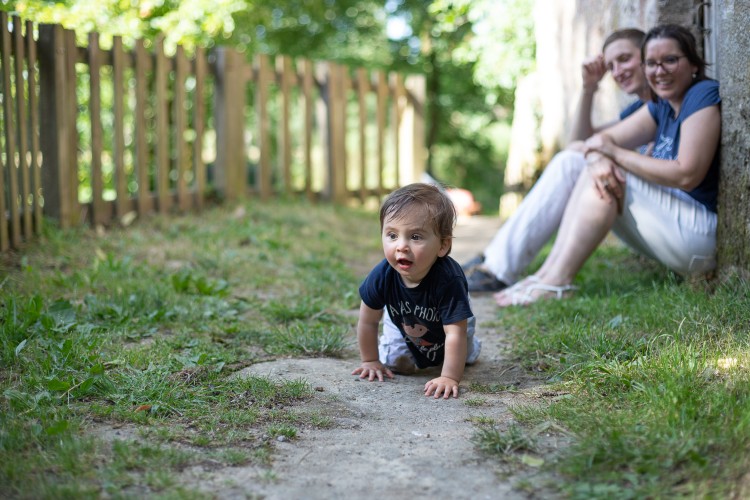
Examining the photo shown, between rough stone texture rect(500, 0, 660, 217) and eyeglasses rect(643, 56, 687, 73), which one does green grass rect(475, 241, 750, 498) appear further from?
rough stone texture rect(500, 0, 660, 217)

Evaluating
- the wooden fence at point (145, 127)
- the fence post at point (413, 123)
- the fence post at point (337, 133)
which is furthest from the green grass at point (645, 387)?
the fence post at point (413, 123)

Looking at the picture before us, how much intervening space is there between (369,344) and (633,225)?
6.06ft

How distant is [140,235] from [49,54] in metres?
1.51

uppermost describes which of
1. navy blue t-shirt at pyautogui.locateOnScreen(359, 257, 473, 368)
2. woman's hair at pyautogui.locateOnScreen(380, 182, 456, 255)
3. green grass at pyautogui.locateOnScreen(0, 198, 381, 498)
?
woman's hair at pyautogui.locateOnScreen(380, 182, 456, 255)

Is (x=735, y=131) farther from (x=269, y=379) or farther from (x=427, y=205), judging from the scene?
(x=269, y=379)

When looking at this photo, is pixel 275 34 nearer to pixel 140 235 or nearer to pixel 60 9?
pixel 60 9

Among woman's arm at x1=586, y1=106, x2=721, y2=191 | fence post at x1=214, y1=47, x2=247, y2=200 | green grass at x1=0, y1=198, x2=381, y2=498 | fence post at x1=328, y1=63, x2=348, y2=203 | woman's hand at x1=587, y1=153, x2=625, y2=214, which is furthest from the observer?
fence post at x1=328, y1=63, x2=348, y2=203

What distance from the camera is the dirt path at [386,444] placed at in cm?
227

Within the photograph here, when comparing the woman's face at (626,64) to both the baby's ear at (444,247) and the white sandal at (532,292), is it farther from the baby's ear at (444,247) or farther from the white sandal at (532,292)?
the baby's ear at (444,247)

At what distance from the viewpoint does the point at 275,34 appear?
15703 millimetres

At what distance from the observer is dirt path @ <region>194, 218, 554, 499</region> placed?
89.3 inches

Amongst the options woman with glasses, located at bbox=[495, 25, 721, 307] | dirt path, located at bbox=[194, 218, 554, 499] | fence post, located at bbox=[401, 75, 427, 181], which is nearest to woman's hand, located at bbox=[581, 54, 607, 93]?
woman with glasses, located at bbox=[495, 25, 721, 307]

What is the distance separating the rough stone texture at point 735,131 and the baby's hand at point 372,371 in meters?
1.78

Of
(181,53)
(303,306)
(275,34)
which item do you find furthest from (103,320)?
(275,34)
